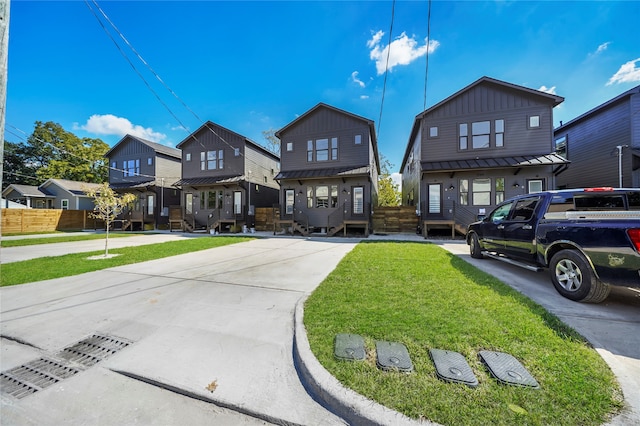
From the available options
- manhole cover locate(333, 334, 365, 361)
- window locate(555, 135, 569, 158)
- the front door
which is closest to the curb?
manhole cover locate(333, 334, 365, 361)

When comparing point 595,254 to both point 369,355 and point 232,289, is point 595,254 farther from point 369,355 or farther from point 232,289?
point 232,289

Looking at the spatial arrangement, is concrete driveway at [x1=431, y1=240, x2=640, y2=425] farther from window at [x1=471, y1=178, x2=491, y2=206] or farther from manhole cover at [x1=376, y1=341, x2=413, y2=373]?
window at [x1=471, y1=178, x2=491, y2=206]

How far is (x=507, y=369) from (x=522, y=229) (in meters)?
4.19

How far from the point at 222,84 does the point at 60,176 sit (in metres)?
32.4

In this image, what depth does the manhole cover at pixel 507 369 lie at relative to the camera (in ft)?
8.17

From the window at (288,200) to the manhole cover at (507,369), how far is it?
50.6 feet

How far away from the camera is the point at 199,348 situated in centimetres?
322

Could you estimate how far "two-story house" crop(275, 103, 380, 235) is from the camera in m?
16.0

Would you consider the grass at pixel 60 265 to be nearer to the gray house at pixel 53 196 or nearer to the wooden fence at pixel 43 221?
the wooden fence at pixel 43 221

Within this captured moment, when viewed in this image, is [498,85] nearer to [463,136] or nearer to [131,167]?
[463,136]

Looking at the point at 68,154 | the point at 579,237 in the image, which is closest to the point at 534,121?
the point at 579,237

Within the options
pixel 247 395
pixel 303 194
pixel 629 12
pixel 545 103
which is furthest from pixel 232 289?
pixel 545 103

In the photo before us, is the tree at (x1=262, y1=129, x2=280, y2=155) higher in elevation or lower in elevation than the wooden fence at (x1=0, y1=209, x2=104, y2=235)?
higher

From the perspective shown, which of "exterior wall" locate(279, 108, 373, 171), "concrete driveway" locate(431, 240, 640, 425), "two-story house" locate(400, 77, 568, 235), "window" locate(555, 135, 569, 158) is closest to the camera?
"concrete driveway" locate(431, 240, 640, 425)
